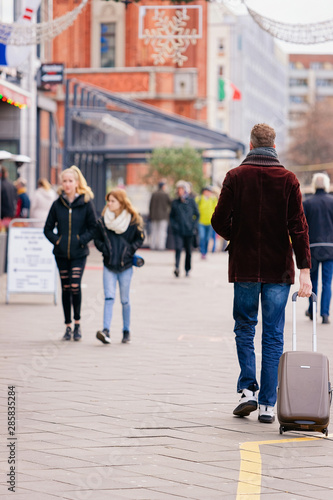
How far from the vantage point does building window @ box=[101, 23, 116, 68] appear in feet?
82.3

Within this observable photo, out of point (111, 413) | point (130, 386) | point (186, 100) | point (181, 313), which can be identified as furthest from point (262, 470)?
point (186, 100)

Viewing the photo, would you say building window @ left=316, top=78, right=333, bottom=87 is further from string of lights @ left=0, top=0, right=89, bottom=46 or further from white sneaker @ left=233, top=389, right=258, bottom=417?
white sneaker @ left=233, top=389, right=258, bottom=417

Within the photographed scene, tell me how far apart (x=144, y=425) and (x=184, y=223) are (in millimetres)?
13793

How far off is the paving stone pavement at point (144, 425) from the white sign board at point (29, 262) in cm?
209

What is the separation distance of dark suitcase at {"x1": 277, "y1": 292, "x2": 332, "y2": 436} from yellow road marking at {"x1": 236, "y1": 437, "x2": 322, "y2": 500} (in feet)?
0.42

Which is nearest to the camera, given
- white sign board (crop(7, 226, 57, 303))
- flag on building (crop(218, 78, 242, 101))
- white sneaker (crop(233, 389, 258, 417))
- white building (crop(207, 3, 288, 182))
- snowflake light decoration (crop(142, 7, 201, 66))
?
white sneaker (crop(233, 389, 258, 417))

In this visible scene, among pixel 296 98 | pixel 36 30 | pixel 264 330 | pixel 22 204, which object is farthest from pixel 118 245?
pixel 296 98

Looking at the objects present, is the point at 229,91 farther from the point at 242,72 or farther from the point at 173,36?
the point at 242,72

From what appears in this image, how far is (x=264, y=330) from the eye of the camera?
21.2ft

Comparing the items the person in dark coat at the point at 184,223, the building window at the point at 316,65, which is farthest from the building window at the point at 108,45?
the building window at the point at 316,65

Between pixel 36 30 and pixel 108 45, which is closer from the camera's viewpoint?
Result: pixel 36 30

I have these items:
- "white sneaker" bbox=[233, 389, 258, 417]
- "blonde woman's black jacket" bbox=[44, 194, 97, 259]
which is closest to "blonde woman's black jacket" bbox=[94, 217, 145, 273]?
"blonde woman's black jacket" bbox=[44, 194, 97, 259]

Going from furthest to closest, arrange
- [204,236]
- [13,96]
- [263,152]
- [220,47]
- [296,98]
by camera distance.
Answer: [296,98] → [220,47] → [204,236] → [13,96] → [263,152]

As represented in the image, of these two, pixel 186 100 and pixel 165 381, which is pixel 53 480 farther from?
pixel 186 100
